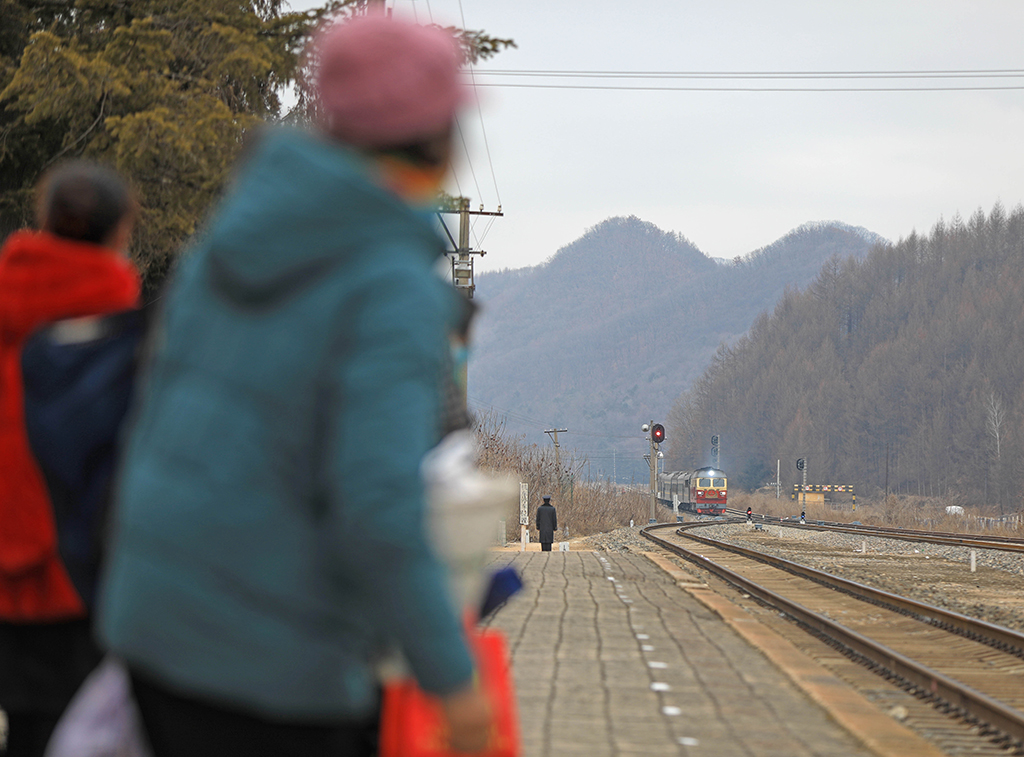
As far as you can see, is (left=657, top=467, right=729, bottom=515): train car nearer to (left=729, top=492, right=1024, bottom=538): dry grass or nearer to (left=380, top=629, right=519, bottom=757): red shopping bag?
(left=729, top=492, right=1024, bottom=538): dry grass

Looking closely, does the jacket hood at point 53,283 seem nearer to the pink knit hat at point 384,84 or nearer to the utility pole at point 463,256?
the pink knit hat at point 384,84

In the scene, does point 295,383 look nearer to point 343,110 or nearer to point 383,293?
point 383,293

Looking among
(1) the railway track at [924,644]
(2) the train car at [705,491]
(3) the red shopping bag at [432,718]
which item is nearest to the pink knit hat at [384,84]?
(3) the red shopping bag at [432,718]

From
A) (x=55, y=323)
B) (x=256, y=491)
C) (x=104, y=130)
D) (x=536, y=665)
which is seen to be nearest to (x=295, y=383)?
(x=256, y=491)

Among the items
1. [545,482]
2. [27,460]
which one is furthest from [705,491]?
[27,460]

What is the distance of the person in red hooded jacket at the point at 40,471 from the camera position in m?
2.32

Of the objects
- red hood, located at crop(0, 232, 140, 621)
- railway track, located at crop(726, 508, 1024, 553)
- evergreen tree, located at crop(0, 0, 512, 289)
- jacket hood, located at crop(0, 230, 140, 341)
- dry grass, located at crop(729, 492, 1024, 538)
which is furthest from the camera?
dry grass, located at crop(729, 492, 1024, 538)

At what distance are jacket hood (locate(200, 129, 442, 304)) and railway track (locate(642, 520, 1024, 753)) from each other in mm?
6391

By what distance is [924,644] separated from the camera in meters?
11.9

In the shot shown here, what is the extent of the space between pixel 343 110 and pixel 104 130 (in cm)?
930

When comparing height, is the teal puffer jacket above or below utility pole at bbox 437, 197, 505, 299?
below

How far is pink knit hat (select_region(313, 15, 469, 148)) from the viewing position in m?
1.68

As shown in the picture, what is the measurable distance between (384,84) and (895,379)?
108 m

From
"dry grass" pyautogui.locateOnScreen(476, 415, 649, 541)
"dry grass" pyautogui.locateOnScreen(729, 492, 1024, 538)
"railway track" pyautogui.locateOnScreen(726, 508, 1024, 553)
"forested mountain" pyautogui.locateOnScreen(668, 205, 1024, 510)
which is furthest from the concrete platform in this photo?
"forested mountain" pyautogui.locateOnScreen(668, 205, 1024, 510)
